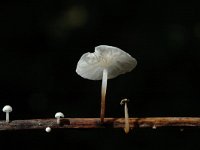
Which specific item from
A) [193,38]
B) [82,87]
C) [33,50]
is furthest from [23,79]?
[193,38]

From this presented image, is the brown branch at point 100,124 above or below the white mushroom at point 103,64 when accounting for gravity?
below

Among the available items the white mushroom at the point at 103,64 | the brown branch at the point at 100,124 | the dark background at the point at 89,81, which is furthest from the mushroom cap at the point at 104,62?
the dark background at the point at 89,81

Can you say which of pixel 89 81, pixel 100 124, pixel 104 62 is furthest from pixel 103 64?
pixel 89 81

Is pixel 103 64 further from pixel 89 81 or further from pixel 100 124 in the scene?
pixel 89 81

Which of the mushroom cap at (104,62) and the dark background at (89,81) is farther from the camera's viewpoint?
the dark background at (89,81)

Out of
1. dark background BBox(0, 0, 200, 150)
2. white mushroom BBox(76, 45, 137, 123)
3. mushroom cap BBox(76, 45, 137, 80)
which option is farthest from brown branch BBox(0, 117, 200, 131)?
dark background BBox(0, 0, 200, 150)

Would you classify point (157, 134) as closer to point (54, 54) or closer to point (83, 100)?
point (83, 100)

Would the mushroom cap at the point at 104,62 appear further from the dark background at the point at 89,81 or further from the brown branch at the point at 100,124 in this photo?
the dark background at the point at 89,81
